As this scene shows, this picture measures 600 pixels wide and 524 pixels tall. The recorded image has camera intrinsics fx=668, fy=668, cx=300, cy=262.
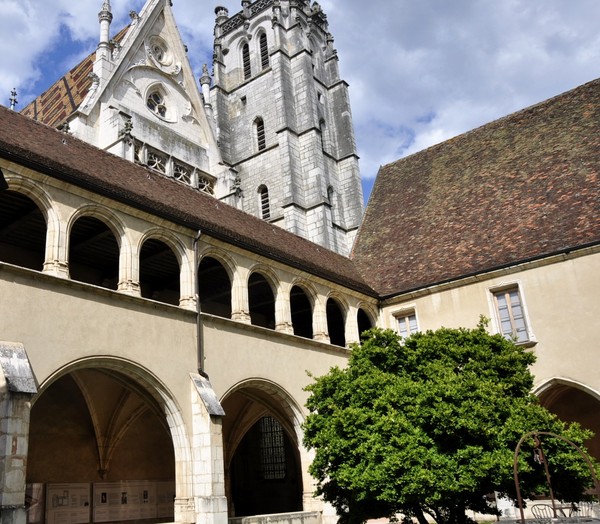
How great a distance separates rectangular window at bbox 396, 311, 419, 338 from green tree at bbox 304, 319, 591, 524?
645 centimetres

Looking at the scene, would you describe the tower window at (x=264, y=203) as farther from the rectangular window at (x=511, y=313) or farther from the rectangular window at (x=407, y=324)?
the rectangular window at (x=511, y=313)

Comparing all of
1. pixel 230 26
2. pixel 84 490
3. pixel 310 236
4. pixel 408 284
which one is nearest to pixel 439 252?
pixel 408 284

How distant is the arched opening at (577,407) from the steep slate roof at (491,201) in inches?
138

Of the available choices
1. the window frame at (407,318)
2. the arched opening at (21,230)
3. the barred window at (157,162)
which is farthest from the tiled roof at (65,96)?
the window frame at (407,318)

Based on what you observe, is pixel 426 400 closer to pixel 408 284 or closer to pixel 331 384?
pixel 331 384

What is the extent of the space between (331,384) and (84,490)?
22.8ft

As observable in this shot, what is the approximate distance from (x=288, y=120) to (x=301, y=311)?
61.1 feet

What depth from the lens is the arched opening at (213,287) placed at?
54.3 feet

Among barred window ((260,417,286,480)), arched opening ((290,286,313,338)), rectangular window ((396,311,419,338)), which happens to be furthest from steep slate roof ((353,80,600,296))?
barred window ((260,417,286,480))

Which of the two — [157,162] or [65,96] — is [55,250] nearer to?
[157,162]

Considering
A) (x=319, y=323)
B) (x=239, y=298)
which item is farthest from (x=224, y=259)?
(x=319, y=323)

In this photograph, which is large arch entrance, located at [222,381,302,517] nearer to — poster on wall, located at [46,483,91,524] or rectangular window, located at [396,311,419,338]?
rectangular window, located at [396,311,419,338]

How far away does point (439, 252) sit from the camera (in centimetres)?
1959

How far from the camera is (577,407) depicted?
17.2m
